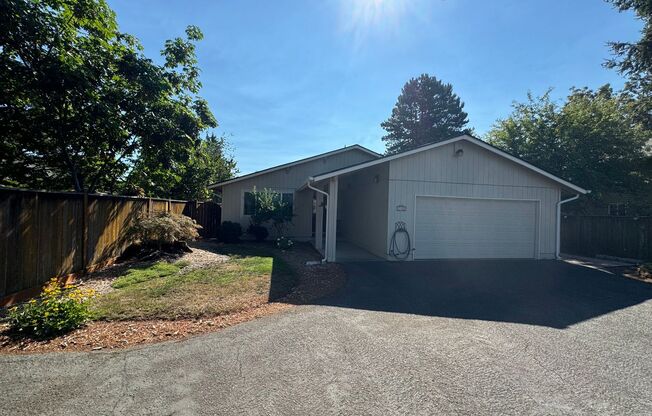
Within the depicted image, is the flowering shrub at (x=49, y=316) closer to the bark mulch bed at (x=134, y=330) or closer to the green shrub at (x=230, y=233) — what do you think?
the bark mulch bed at (x=134, y=330)

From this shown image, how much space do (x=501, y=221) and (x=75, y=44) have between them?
14.1m

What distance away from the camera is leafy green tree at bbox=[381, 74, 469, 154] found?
33.0 metres

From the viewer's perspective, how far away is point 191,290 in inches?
234

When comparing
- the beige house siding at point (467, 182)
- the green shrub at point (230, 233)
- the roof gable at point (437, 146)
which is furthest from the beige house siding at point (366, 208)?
the green shrub at point (230, 233)

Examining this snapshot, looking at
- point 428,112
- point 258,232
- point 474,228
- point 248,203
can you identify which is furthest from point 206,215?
point 428,112

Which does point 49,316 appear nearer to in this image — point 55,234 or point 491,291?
point 55,234

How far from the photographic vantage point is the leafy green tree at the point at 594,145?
45.3ft

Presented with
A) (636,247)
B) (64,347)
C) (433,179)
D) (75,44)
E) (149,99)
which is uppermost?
(75,44)

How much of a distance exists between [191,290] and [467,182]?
9.34 metres

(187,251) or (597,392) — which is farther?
(187,251)

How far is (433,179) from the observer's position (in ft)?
33.6

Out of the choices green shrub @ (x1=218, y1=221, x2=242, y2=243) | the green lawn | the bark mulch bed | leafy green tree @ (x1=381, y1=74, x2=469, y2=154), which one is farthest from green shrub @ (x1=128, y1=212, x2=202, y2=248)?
leafy green tree @ (x1=381, y1=74, x2=469, y2=154)

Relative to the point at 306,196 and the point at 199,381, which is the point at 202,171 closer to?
the point at 306,196

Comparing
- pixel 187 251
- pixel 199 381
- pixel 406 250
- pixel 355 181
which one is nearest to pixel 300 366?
pixel 199 381
